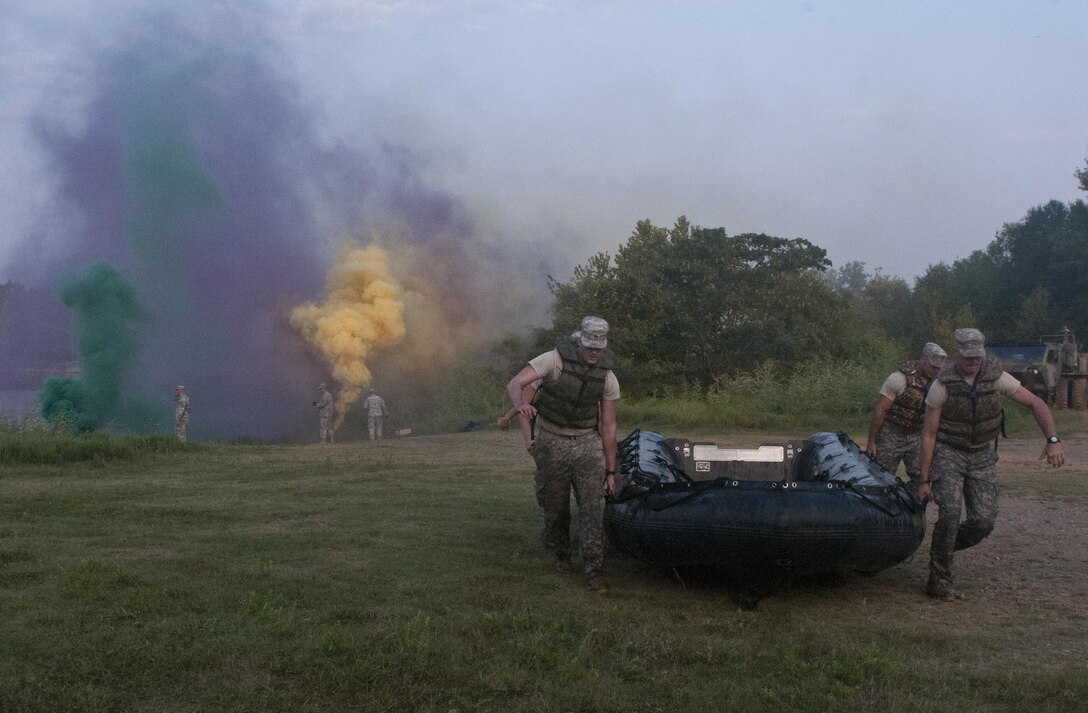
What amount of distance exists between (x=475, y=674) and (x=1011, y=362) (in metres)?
26.5

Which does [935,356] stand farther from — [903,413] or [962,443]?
[962,443]

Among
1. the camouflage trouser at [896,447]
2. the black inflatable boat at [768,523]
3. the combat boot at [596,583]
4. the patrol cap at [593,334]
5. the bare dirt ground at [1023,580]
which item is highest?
the patrol cap at [593,334]

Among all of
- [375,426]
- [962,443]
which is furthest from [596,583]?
[375,426]

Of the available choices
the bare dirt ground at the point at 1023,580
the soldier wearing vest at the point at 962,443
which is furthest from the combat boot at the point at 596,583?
the soldier wearing vest at the point at 962,443

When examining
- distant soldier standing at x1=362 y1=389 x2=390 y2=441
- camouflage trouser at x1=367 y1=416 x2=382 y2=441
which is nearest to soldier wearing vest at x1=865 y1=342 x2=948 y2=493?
distant soldier standing at x1=362 y1=389 x2=390 y2=441

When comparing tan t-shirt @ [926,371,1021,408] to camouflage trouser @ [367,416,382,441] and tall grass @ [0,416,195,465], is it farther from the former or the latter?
camouflage trouser @ [367,416,382,441]

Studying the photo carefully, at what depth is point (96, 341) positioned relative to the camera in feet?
93.4

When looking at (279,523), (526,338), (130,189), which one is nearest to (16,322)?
(130,189)

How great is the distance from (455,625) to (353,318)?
990 inches

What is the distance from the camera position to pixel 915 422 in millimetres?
9477

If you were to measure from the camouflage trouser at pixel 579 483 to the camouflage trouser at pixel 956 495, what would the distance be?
7.83ft

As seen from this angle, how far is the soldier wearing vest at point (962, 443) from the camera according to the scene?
24.1 feet

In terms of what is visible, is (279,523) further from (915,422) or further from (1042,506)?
(1042,506)

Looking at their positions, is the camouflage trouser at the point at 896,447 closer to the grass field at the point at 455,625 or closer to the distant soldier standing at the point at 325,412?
the grass field at the point at 455,625
